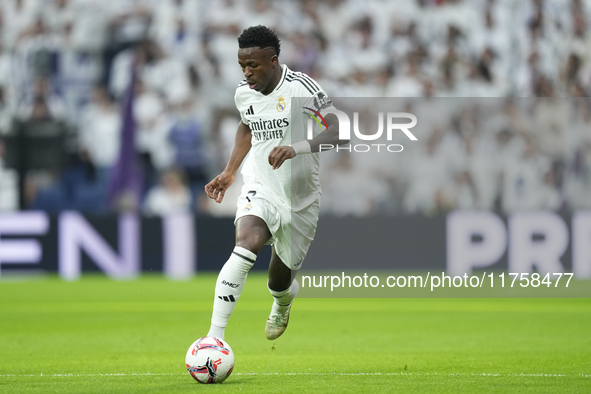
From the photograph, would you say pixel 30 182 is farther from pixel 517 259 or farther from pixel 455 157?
pixel 517 259

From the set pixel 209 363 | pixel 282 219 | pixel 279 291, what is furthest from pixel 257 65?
pixel 209 363

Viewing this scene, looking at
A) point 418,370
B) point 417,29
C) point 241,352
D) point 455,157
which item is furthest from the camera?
point 417,29

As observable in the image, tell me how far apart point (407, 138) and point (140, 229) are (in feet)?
13.0

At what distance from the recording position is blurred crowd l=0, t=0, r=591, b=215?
1229cm

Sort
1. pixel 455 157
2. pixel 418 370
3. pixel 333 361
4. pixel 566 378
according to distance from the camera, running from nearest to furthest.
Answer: pixel 566 378, pixel 418 370, pixel 333 361, pixel 455 157

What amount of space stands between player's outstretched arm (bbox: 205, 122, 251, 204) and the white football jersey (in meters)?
0.10

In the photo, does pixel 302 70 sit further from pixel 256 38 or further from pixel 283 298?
pixel 256 38

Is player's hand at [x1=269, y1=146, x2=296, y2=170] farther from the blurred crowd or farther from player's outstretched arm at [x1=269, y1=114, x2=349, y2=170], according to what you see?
the blurred crowd

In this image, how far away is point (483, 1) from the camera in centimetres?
1565

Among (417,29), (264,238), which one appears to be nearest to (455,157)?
(417,29)

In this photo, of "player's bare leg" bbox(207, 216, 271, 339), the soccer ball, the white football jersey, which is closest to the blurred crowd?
the white football jersey

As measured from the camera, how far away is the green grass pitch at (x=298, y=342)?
4973 mm

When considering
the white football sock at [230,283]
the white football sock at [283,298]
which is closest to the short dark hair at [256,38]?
the white football sock at [230,283]

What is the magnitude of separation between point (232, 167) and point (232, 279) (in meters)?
0.98
